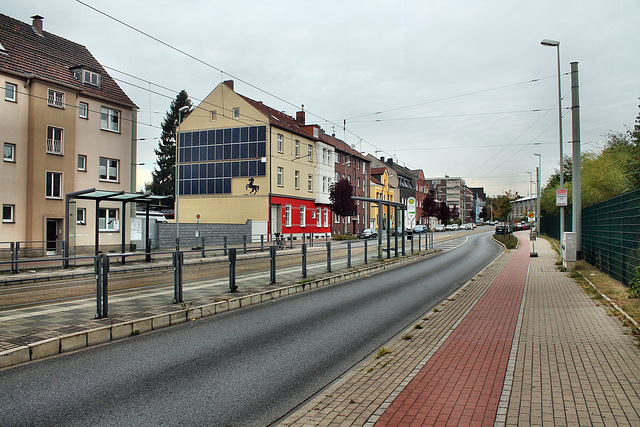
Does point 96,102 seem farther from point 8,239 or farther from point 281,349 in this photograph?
point 281,349

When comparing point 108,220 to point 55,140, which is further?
point 108,220

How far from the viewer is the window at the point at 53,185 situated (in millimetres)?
25719

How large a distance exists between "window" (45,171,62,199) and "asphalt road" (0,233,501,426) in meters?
20.9

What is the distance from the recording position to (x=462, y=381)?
5.01 m

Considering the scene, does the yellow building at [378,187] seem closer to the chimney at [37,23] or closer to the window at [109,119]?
the window at [109,119]

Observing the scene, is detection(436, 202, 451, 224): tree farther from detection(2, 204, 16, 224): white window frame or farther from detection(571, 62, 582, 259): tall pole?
detection(2, 204, 16, 224): white window frame

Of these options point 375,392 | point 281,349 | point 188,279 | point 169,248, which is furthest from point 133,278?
point 169,248

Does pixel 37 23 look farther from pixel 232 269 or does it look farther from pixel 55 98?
pixel 232 269

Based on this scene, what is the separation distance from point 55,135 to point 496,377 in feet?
88.8

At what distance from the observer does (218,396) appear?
15.5 ft

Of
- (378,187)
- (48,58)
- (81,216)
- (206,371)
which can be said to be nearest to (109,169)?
(81,216)

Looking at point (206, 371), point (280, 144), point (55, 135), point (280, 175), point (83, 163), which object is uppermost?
point (280, 144)

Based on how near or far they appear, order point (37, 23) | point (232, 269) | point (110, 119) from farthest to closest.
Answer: point (110, 119) → point (37, 23) → point (232, 269)

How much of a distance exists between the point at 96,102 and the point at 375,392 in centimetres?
2885
